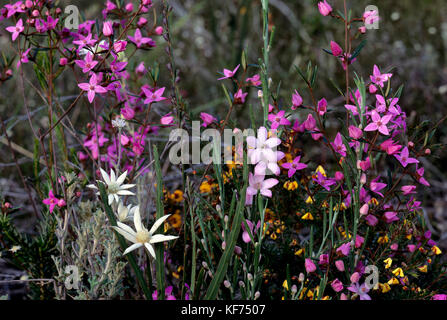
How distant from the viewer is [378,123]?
38.9 inches

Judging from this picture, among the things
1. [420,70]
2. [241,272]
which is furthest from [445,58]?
[241,272]

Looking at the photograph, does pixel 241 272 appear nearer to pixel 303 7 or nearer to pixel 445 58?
pixel 445 58

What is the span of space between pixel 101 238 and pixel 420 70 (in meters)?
2.52

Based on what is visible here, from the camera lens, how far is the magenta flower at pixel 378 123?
0.97 metres

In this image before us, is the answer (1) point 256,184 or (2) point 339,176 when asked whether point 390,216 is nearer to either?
(2) point 339,176

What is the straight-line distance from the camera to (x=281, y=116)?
1.07 m

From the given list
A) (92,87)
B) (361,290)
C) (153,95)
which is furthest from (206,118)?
(361,290)

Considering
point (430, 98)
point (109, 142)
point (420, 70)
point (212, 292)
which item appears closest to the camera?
point (212, 292)

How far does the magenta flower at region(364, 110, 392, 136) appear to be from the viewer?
0.97m

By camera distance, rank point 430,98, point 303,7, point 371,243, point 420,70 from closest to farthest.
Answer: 1. point 371,243
2. point 430,98
3. point 420,70
4. point 303,7

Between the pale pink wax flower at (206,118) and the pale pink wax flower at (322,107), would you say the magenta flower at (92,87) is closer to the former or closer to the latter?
the pale pink wax flower at (206,118)
